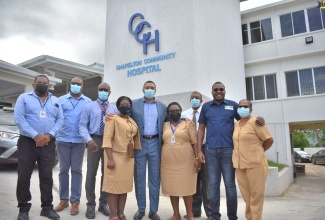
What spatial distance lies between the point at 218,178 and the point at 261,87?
986cm

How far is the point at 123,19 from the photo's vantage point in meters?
8.80

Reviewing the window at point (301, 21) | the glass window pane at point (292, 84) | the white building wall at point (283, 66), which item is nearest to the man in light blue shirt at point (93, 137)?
the white building wall at point (283, 66)

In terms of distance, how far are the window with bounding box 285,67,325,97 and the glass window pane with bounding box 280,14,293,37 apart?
1.88 m

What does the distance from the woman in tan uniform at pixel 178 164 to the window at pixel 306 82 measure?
9908 millimetres

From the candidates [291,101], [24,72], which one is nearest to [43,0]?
[24,72]

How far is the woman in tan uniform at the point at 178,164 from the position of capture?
3398mm

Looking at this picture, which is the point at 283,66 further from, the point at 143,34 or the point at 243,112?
the point at 243,112

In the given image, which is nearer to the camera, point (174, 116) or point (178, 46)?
point (174, 116)

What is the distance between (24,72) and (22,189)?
774 centimetres

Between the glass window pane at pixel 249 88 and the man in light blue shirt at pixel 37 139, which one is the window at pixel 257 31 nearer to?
the glass window pane at pixel 249 88

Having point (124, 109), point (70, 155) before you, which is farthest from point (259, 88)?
point (70, 155)

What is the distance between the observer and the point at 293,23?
39.3 ft

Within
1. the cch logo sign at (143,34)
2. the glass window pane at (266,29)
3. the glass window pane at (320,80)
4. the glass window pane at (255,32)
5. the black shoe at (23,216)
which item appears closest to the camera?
the black shoe at (23,216)

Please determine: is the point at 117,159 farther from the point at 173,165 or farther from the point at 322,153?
the point at 322,153
